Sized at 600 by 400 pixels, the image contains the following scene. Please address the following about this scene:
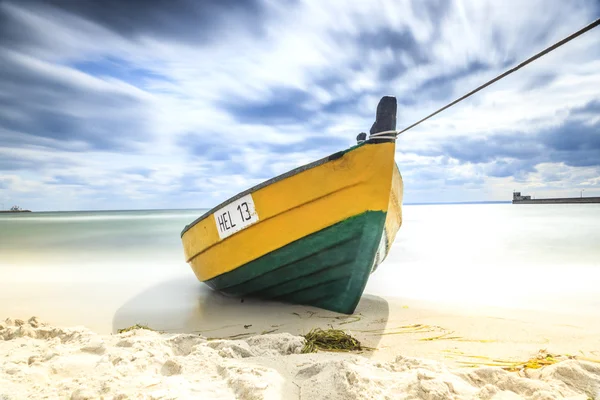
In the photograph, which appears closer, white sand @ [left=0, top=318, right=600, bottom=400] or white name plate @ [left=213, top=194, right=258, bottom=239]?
white sand @ [left=0, top=318, right=600, bottom=400]

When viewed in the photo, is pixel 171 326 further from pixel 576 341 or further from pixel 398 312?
pixel 576 341

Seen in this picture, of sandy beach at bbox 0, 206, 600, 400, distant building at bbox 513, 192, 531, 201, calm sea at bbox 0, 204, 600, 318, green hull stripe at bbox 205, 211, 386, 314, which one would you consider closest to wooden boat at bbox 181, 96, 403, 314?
green hull stripe at bbox 205, 211, 386, 314

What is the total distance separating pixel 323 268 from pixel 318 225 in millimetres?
468

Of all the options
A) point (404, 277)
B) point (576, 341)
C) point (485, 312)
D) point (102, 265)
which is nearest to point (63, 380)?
point (576, 341)

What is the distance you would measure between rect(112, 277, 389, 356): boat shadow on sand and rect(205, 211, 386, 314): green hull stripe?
0.16m

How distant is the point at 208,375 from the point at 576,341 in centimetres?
271

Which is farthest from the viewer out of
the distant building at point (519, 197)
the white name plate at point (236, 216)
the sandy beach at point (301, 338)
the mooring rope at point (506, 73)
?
the distant building at point (519, 197)

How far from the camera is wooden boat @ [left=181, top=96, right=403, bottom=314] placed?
307 cm

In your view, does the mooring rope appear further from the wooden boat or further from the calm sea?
the calm sea

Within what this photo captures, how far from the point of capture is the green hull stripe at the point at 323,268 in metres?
3.20

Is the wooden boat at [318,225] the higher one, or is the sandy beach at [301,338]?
the wooden boat at [318,225]

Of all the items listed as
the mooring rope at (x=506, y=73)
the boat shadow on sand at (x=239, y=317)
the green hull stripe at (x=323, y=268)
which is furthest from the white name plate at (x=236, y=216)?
the mooring rope at (x=506, y=73)

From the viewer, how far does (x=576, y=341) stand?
2.67 metres

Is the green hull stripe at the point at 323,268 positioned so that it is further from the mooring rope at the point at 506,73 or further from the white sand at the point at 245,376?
the white sand at the point at 245,376
